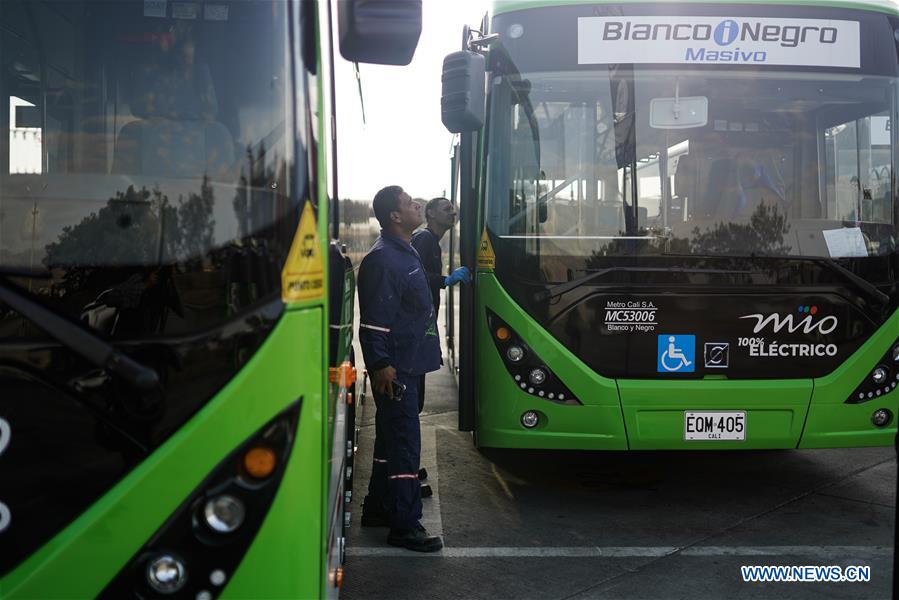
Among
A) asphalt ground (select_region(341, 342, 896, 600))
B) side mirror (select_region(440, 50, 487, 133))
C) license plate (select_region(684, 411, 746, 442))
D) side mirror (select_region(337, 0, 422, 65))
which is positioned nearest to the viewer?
side mirror (select_region(337, 0, 422, 65))

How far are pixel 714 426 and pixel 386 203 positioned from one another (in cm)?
235

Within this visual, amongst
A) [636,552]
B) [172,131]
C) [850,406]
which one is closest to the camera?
[172,131]

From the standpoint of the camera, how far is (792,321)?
584 centimetres

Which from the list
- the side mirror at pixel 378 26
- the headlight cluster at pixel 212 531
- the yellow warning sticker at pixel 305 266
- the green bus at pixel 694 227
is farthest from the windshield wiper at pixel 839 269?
the headlight cluster at pixel 212 531

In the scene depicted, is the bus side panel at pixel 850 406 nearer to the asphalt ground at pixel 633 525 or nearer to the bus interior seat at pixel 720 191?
the asphalt ground at pixel 633 525

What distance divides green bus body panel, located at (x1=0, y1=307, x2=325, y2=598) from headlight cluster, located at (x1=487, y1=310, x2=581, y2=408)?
3.25m

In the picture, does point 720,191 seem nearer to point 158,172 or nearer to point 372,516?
point 372,516

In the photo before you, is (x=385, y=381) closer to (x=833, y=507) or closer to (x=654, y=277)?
(x=654, y=277)

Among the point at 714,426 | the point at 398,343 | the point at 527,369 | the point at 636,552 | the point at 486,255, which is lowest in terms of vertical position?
the point at 636,552

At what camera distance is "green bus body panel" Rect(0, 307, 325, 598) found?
2535 mm

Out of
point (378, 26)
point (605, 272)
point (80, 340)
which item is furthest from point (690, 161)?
point (80, 340)

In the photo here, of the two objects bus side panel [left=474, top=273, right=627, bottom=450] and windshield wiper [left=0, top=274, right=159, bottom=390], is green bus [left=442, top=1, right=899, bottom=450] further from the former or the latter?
windshield wiper [left=0, top=274, right=159, bottom=390]

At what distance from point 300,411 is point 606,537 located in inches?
136

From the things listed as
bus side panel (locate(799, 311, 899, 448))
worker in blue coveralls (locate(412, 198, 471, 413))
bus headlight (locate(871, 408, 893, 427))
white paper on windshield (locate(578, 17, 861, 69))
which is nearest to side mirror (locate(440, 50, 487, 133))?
white paper on windshield (locate(578, 17, 861, 69))
